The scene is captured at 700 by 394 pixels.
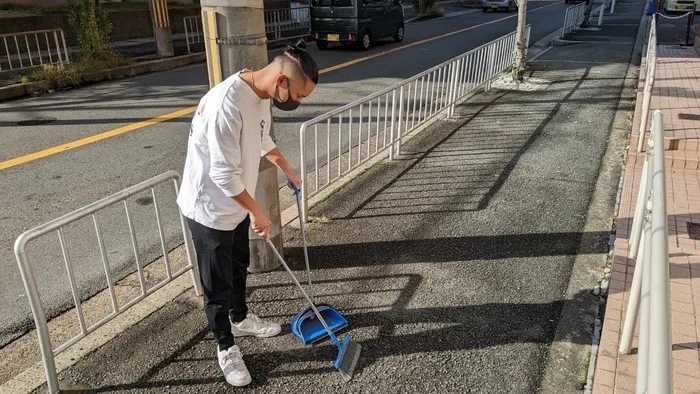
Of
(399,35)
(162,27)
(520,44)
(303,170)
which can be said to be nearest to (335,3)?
(399,35)

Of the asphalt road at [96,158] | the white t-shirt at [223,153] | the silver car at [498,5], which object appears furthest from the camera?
the silver car at [498,5]

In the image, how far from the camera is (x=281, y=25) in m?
20.3

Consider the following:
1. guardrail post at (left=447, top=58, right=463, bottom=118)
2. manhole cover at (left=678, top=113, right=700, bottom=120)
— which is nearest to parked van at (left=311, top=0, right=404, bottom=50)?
guardrail post at (left=447, top=58, right=463, bottom=118)

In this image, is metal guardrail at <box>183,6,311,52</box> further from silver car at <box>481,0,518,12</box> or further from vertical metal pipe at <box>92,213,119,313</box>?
silver car at <box>481,0,518,12</box>

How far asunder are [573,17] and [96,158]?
1953 centimetres

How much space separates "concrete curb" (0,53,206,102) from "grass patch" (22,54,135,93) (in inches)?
5.3

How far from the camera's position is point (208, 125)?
248cm

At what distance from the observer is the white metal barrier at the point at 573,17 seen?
63.3 ft

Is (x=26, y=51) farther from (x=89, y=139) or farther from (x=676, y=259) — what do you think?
(x=676, y=259)

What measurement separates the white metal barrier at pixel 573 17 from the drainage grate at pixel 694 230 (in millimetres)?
16219

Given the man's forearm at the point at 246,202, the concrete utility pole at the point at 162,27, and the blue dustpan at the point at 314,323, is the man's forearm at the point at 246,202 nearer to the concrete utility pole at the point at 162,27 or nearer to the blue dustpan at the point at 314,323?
the blue dustpan at the point at 314,323

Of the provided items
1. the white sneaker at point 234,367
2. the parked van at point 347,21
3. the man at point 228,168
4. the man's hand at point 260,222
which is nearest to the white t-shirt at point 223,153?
the man at point 228,168

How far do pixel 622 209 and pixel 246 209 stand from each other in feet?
12.7

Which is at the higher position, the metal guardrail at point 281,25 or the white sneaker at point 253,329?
the metal guardrail at point 281,25
